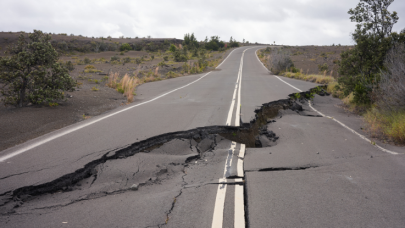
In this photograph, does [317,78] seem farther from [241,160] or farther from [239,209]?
[239,209]

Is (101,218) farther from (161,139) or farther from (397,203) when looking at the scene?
(397,203)

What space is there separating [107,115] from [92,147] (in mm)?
3135

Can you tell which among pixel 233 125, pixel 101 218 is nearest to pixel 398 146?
pixel 233 125

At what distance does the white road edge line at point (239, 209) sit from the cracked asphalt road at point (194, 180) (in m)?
0.02

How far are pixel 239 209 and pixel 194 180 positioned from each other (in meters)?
1.08

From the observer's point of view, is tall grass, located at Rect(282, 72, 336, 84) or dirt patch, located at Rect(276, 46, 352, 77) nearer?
tall grass, located at Rect(282, 72, 336, 84)

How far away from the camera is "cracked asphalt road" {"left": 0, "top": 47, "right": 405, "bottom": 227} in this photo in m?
3.15

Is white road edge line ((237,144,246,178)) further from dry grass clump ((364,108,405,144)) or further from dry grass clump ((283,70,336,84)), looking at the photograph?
dry grass clump ((283,70,336,84))

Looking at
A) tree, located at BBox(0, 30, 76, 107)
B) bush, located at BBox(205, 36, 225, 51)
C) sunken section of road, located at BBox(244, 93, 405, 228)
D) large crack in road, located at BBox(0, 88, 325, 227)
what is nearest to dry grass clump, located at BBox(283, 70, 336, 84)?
sunken section of road, located at BBox(244, 93, 405, 228)

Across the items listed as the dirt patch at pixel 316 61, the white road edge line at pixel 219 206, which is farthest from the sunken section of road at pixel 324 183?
the dirt patch at pixel 316 61

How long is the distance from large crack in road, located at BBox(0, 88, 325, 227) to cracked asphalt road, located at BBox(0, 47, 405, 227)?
17mm

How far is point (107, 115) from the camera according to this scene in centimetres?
812

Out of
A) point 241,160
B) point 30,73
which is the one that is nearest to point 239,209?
point 241,160

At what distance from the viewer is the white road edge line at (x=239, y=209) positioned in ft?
9.99
